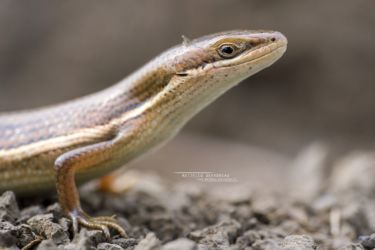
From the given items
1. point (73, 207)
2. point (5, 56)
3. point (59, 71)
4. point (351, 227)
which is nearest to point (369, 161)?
point (351, 227)

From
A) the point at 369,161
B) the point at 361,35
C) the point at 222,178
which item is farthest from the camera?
the point at 361,35

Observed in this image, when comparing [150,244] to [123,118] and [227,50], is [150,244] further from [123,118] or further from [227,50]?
[227,50]

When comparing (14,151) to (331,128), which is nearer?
(14,151)

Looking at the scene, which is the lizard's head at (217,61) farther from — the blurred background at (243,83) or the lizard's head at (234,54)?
the blurred background at (243,83)

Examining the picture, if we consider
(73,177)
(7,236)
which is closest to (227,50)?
(73,177)

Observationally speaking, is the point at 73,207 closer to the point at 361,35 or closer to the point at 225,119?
the point at 225,119

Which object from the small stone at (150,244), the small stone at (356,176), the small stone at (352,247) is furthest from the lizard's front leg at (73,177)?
the small stone at (356,176)
